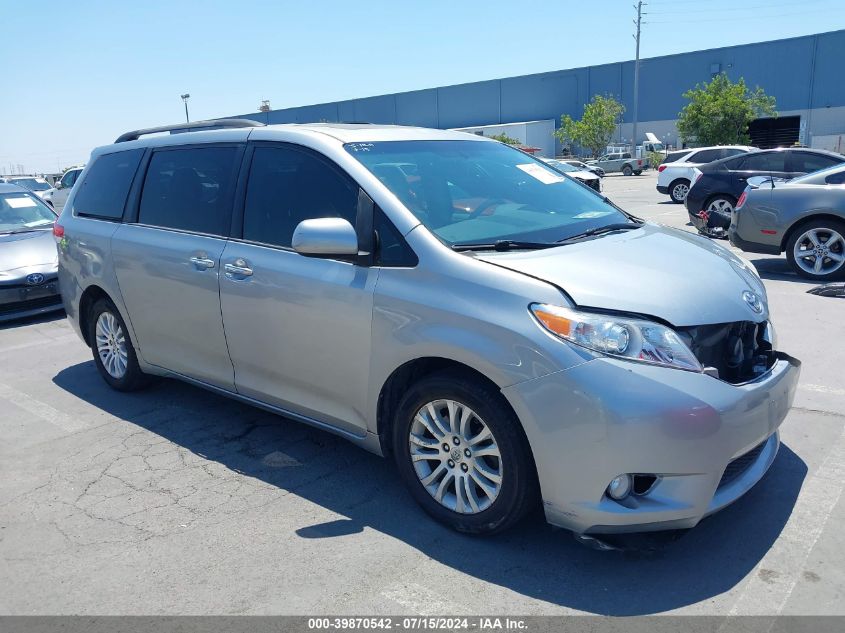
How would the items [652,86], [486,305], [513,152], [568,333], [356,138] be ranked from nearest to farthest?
[568,333] < [486,305] < [356,138] < [513,152] < [652,86]

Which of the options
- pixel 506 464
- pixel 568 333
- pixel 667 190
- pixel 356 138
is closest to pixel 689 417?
pixel 568 333

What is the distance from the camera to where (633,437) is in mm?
2725

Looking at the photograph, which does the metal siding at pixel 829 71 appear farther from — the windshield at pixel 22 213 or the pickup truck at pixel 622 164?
the windshield at pixel 22 213

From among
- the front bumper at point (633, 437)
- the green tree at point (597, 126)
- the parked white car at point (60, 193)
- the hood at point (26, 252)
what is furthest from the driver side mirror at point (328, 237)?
the green tree at point (597, 126)

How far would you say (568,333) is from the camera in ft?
9.37

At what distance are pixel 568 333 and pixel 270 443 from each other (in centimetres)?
240

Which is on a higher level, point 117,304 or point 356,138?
point 356,138

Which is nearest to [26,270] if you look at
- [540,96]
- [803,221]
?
[803,221]

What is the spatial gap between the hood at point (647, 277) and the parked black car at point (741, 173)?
32.4 feet

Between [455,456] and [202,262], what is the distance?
2064 millimetres

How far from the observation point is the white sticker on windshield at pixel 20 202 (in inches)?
381

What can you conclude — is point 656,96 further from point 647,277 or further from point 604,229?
point 647,277

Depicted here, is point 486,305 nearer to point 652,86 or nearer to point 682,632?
point 682,632

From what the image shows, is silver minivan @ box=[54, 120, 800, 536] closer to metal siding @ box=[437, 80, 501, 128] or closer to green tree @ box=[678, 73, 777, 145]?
green tree @ box=[678, 73, 777, 145]
